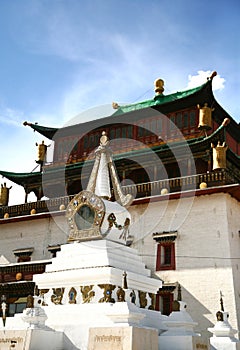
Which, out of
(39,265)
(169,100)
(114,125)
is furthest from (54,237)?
(169,100)

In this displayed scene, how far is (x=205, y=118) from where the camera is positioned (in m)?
26.2

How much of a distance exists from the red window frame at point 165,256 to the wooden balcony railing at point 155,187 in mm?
3170

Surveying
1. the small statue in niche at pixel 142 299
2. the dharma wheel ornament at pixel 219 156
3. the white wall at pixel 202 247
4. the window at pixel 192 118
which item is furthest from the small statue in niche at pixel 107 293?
the window at pixel 192 118

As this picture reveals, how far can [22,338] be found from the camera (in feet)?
29.4

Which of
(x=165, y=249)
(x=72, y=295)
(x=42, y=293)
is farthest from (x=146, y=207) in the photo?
(x=72, y=295)

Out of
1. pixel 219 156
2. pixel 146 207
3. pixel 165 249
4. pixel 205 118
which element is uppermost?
pixel 205 118

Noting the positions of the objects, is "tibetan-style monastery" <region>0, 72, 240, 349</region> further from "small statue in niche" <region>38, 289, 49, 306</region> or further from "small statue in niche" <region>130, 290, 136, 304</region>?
"small statue in niche" <region>130, 290, 136, 304</region>

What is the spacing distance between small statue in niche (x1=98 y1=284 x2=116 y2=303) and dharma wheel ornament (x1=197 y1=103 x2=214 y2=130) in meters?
17.0

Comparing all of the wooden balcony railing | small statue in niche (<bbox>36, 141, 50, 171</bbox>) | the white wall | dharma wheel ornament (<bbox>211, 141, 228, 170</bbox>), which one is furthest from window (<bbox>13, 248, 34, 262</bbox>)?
dharma wheel ornament (<bbox>211, 141, 228, 170</bbox>)

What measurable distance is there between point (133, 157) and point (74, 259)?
1576 cm

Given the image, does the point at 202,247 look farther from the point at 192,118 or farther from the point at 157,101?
the point at 157,101

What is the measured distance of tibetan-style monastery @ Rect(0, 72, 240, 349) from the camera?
41.2ft

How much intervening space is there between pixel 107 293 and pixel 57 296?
5.12 ft

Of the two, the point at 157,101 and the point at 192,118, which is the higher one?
the point at 157,101
